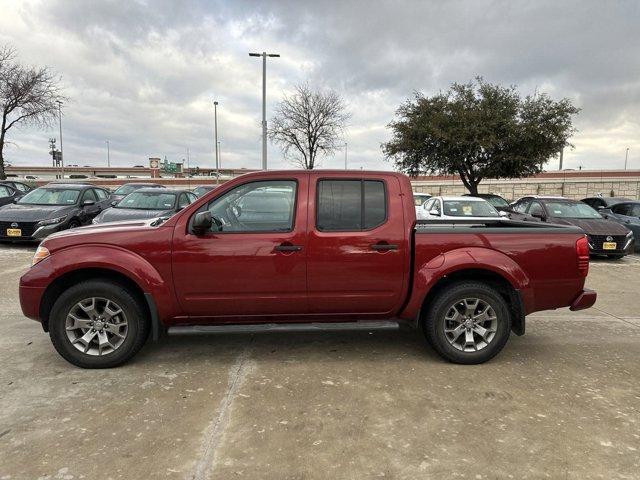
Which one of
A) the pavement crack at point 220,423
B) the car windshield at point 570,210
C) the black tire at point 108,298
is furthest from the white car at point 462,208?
the black tire at point 108,298

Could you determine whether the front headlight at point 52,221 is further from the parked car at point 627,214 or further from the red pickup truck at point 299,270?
the parked car at point 627,214

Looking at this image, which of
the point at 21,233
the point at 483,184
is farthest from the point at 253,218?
the point at 483,184

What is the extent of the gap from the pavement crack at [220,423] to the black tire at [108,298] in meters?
0.91

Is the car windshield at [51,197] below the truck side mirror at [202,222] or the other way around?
the other way around

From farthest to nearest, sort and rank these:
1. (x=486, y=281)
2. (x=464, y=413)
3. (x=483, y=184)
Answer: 1. (x=483, y=184)
2. (x=486, y=281)
3. (x=464, y=413)

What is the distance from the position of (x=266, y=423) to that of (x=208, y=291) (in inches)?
52.0

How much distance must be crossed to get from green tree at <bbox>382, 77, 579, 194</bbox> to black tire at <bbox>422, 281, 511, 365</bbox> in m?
19.8

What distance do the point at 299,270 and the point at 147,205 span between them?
7.82 metres

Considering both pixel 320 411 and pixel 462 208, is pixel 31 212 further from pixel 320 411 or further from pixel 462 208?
pixel 462 208

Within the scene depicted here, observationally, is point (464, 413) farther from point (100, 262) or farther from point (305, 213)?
point (100, 262)

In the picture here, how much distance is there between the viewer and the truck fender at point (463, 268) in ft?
13.2

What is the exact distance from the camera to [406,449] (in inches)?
111

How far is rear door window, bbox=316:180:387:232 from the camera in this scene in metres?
4.04

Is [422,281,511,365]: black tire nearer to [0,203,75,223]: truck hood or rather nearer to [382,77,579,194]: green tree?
[0,203,75,223]: truck hood
